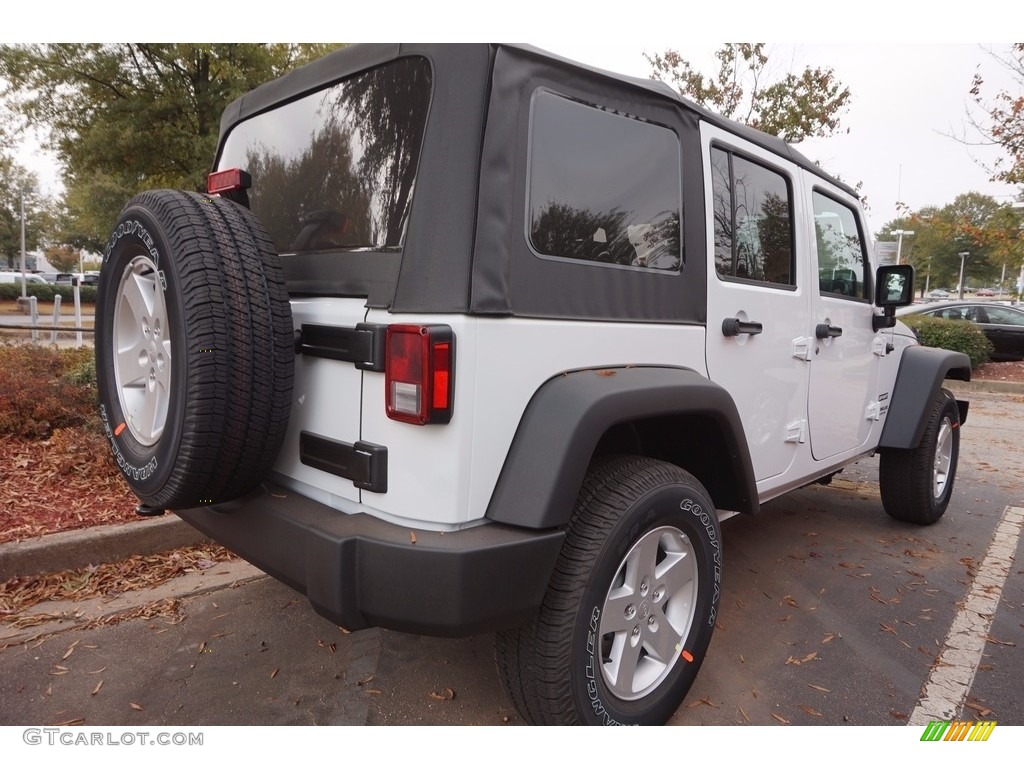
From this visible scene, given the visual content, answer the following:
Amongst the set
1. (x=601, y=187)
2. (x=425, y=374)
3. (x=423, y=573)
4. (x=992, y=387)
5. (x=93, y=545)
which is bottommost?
(x=93, y=545)

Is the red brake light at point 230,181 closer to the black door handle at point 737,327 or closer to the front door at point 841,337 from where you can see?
the black door handle at point 737,327

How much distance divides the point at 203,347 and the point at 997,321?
18.0 m

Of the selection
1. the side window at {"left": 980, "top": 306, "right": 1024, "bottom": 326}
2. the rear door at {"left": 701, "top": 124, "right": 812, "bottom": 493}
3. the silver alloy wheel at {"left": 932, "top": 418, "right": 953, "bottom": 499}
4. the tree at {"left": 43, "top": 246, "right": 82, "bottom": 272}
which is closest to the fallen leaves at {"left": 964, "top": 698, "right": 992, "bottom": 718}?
the rear door at {"left": 701, "top": 124, "right": 812, "bottom": 493}

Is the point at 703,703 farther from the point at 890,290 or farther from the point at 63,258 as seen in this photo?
the point at 63,258

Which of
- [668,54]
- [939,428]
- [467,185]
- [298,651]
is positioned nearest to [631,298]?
[467,185]

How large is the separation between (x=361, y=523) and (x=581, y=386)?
0.73 meters

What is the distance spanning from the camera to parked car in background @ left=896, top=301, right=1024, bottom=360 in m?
14.9

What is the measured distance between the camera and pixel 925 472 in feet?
13.7

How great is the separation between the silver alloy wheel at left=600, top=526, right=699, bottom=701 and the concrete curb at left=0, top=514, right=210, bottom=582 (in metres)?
2.18

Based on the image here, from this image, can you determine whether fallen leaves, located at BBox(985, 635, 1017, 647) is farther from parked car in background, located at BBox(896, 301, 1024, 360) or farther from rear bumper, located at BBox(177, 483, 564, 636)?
parked car in background, located at BBox(896, 301, 1024, 360)

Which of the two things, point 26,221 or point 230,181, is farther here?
point 26,221

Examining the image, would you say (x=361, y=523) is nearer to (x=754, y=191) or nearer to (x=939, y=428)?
(x=754, y=191)

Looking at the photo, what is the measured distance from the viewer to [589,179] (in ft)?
6.94

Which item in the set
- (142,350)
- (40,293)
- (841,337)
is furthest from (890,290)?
(40,293)
